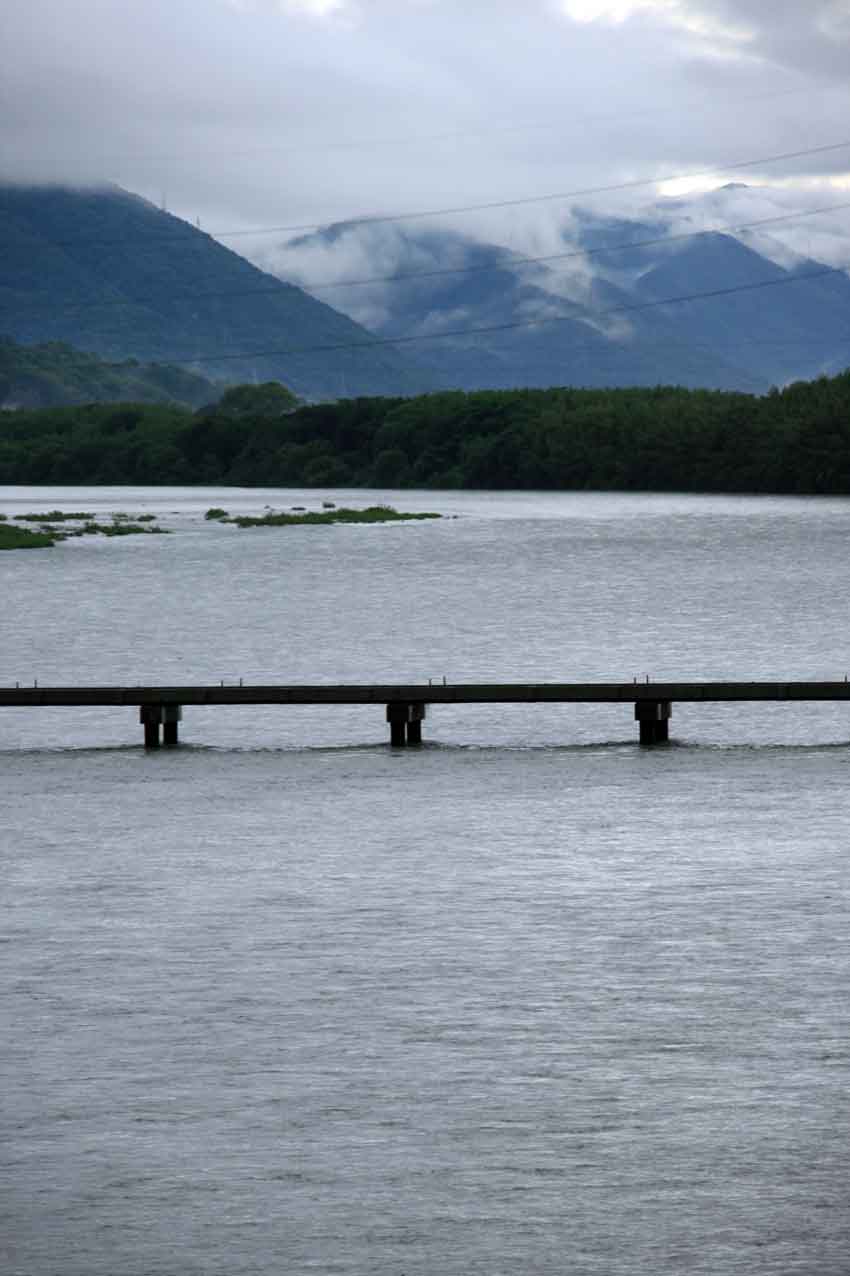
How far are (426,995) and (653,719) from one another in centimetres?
2162

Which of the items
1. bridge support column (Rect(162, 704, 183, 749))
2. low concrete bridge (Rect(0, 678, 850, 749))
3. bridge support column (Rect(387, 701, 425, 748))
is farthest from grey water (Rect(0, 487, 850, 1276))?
low concrete bridge (Rect(0, 678, 850, 749))

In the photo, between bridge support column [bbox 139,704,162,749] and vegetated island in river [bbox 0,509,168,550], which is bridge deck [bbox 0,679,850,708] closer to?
bridge support column [bbox 139,704,162,749]

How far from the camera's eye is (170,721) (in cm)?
3956

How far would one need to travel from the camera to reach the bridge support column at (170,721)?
3916 centimetres

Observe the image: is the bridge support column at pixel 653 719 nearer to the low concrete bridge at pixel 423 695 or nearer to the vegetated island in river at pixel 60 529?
the low concrete bridge at pixel 423 695

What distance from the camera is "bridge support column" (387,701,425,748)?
38.8m

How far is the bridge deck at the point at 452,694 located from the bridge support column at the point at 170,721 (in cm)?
112

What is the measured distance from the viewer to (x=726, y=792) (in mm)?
32625

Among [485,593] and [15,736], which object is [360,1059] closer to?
[15,736]

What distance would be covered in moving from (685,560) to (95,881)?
102 m

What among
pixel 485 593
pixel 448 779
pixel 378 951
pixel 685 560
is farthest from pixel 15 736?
A: pixel 685 560

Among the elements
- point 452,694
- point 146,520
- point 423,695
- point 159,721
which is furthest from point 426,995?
point 146,520

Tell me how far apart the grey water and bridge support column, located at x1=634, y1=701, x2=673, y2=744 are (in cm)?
94

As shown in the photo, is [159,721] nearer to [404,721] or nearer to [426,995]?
[404,721]
